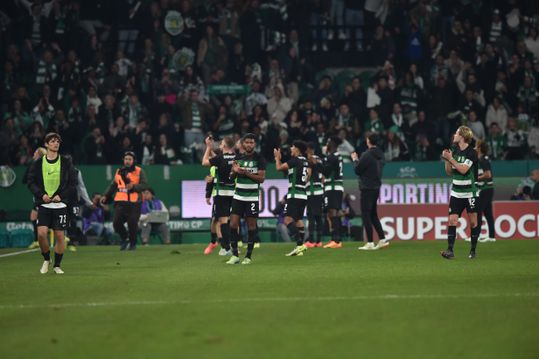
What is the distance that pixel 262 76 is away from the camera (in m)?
31.5

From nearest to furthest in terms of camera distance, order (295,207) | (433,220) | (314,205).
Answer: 1. (295,207)
2. (314,205)
3. (433,220)

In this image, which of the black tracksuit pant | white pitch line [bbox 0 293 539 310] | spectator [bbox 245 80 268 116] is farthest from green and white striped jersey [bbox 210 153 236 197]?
spectator [bbox 245 80 268 116]

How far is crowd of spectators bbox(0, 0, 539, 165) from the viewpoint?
29812 millimetres

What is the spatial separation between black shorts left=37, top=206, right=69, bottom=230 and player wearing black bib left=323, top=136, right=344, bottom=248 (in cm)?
889

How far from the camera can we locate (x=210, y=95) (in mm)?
31109

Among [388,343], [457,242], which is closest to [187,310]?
[388,343]

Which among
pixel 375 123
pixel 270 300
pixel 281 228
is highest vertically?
pixel 375 123

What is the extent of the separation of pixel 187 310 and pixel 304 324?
1.74m

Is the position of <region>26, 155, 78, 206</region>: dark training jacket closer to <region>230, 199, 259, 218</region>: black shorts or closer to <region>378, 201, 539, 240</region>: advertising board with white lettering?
<region>230, 199, 259, 218</region>: black shorts

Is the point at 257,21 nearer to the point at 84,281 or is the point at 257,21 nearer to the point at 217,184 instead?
the point at 217,184

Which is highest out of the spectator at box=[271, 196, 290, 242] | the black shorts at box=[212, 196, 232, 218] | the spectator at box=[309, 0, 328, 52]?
the spectator at box=[309, 0, 328, 52]

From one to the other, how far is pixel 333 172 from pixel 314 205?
3.46ft

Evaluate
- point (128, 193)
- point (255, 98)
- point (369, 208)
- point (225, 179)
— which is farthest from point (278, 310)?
point (255, 98)

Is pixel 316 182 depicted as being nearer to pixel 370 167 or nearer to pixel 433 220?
pixel 370 167
